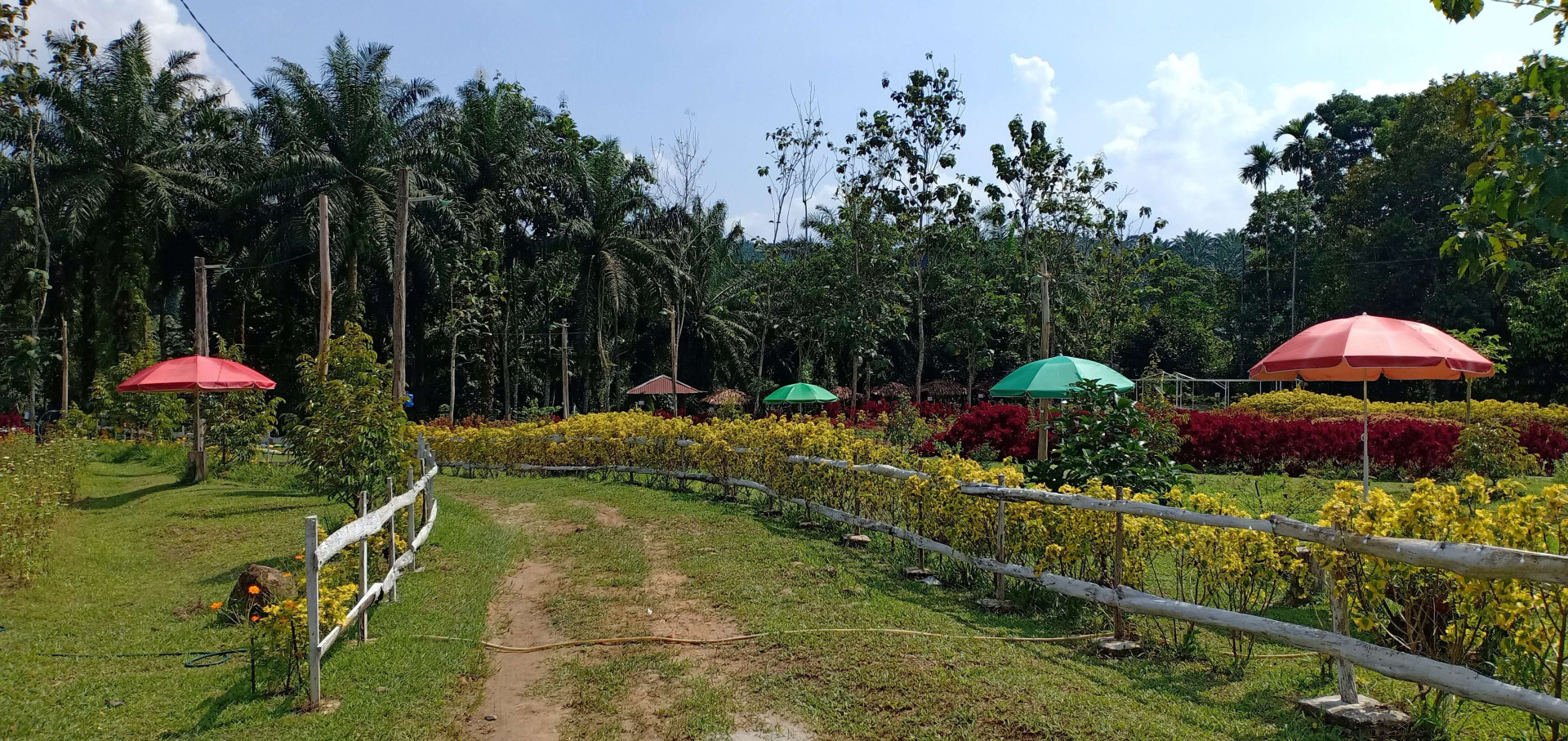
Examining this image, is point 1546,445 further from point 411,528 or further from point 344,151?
point 344,151

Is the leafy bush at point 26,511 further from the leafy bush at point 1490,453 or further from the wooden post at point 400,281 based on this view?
the leafy bush at point 1490,453

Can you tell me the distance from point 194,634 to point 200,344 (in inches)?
515

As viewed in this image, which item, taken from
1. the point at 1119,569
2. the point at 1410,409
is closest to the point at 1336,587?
the point at 1119,569

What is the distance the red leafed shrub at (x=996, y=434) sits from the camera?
619 inches

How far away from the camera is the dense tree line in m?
25.9

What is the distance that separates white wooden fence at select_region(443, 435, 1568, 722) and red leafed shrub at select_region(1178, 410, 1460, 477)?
9331 mm

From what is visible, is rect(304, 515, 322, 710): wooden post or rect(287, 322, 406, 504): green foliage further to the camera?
rect(287, 322, 406, 504): green foliage

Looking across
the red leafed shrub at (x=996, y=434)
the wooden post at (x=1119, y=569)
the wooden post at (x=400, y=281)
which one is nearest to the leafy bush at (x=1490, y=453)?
the red leafed shrub at (x=996, y=434)

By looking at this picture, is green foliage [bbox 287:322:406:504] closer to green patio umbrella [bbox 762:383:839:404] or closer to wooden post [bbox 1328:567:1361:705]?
wooden post [bbox 1328:567:1361:705]

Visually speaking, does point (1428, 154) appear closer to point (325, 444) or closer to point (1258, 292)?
point (1258, 292)

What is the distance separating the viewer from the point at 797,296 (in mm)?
34094

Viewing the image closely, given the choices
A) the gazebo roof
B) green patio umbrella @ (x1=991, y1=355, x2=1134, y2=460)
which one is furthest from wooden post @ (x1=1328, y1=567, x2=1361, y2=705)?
the gazebo roof

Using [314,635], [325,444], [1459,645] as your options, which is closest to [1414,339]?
[1459,645]

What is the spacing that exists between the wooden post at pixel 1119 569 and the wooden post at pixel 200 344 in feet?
50.4
